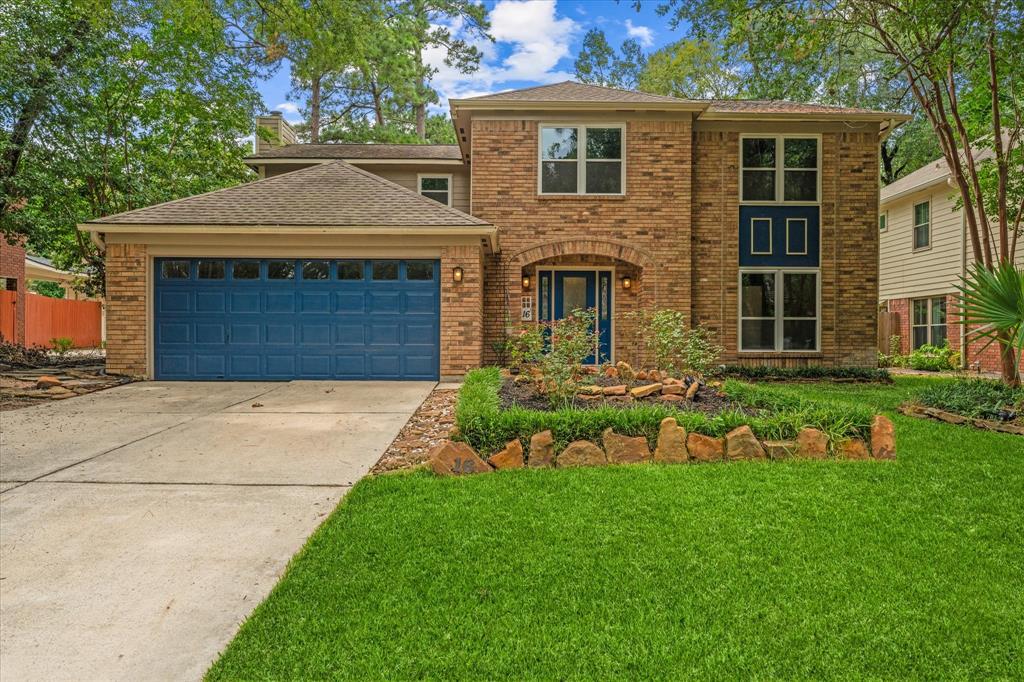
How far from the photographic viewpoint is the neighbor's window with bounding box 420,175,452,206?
1431cm

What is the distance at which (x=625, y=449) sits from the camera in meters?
4.57

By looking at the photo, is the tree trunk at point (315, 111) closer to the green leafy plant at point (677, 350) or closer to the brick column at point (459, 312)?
the brick column at point (459, 312)

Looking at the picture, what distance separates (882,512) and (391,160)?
13.2m

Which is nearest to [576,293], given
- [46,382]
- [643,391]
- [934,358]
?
[643,391]

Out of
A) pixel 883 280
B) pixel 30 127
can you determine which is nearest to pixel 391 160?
pixel 30 127

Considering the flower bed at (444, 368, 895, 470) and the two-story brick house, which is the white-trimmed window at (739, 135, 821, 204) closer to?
the two-story brick house

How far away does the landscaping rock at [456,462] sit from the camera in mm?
4324

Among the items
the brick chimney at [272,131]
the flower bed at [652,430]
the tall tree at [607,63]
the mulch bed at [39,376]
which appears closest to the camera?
the flower bed at [652,430]

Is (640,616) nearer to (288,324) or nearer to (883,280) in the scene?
(288,324)

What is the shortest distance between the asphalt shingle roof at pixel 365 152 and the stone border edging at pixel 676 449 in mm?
10908

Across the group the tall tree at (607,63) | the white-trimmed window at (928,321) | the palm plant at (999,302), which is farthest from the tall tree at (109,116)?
the white-trimmed window at (928,321)

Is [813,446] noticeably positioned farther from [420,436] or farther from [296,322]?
[296,322]

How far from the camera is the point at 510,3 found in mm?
16406

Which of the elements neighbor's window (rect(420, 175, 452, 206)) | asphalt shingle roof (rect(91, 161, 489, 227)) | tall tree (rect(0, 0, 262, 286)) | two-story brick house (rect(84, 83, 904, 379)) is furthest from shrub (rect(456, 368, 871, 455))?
neighbor's window (rect(420, 175, 452, 206))
